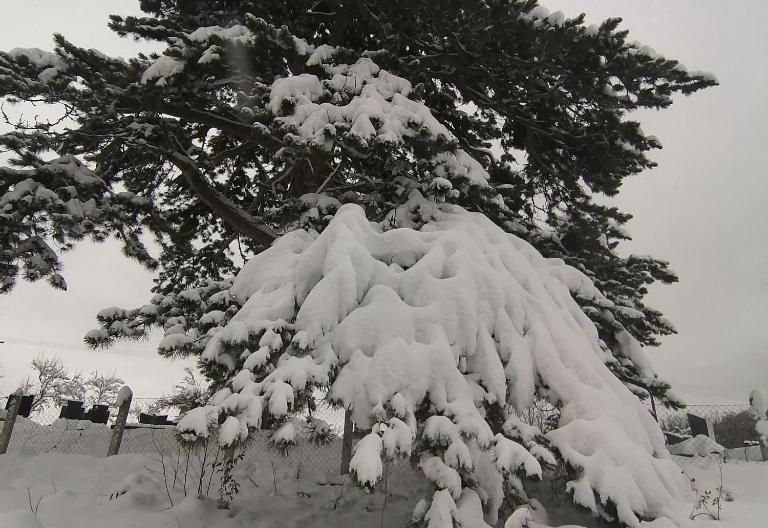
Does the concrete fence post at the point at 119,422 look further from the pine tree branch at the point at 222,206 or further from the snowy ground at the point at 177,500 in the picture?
the pine tree branch at the point at 222,206

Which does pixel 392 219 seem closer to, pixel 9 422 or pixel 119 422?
pixel 119 422

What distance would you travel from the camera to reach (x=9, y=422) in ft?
20.9

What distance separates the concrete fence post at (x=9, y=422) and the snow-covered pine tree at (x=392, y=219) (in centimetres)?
183

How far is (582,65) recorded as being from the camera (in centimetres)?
565

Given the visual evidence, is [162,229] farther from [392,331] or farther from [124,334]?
[392,331]

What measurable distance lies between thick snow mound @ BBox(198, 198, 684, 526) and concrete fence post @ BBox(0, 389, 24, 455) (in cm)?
534

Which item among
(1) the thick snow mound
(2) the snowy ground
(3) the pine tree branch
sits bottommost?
(2) the snowy ground

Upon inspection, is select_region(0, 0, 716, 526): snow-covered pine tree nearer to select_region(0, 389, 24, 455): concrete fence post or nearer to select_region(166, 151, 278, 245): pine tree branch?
select_region(166, 151, 278, 245): pine tree branch

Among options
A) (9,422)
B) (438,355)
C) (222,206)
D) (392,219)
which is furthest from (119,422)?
(438,355)

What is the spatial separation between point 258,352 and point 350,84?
3472 millimetres

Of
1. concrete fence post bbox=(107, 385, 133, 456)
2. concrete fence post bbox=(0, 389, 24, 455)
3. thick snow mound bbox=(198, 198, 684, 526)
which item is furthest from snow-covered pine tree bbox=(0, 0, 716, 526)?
concrete fence post bbox=(0, 389, 24, 455)

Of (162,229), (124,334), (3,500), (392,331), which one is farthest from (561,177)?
(3,500)

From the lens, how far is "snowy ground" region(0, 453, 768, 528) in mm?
3688

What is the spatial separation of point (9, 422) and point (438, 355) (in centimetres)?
697
